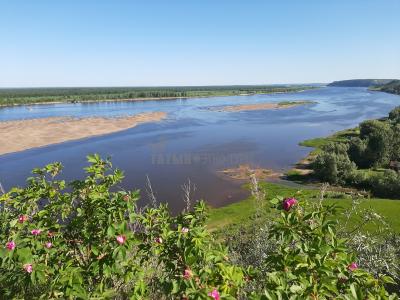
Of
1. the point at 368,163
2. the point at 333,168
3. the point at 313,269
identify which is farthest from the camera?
the point at 368,163

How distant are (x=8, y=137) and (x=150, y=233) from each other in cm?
5988

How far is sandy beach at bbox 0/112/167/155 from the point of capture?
5324cm

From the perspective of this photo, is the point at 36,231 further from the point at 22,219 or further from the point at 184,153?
the point at 184,153

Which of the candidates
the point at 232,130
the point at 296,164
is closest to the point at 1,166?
the point at 296,164

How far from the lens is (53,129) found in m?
65.0

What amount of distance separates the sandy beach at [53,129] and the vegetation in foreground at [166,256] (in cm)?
4816

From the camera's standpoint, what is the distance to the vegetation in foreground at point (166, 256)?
11.0 ft

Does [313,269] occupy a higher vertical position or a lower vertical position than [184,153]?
higher

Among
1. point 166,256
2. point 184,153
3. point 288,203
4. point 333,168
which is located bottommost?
point 184,153

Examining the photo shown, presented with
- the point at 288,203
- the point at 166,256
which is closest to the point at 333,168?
the point at 288,203

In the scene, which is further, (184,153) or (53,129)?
(53,129)

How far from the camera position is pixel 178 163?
41.0 meters

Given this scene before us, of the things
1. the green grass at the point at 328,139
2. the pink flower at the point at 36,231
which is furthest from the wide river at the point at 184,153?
the pink flower at the point at 36,231

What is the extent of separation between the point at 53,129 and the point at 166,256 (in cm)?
6615
